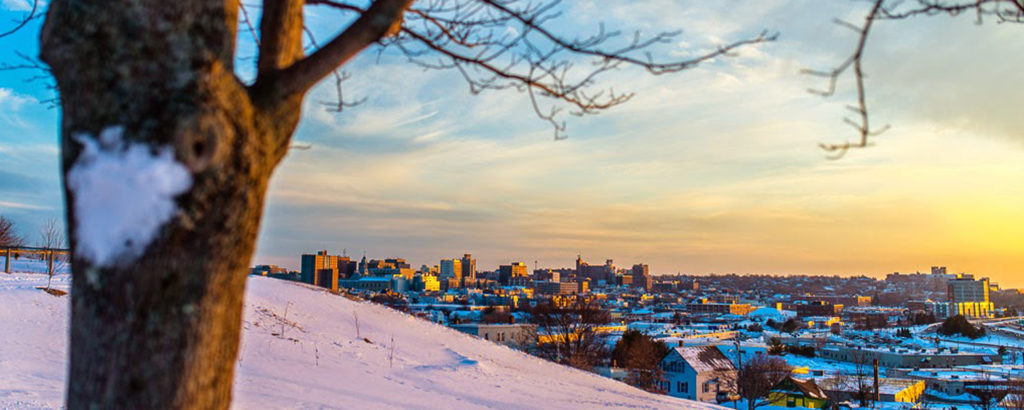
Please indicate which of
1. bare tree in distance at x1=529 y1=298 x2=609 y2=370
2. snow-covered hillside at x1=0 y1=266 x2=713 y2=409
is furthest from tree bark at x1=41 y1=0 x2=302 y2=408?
bare tree in distance at x1=529 y1=298 x2=609 y2=370

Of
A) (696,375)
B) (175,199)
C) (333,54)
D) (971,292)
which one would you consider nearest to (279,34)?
(333,54)

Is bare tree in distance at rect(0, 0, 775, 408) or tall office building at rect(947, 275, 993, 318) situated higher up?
bare tree in distance at rect(0, 0, 775, 408)

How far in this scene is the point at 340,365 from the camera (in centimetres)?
1055

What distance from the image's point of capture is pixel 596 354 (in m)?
36.9

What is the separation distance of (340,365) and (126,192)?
935 centimetres

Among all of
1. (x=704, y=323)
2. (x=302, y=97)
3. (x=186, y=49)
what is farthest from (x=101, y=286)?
(x=704, y=323)

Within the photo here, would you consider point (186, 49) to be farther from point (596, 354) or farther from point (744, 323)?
point (744, 323)

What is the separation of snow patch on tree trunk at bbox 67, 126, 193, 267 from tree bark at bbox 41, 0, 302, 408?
2 cm

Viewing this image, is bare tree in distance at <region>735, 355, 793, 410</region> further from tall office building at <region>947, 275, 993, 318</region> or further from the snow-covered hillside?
tall office building at <region>947, 275, 993, 318</region>

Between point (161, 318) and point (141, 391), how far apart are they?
174mm

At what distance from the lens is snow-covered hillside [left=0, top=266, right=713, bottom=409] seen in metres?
7.70

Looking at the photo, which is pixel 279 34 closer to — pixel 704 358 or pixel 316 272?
pixel 704 358

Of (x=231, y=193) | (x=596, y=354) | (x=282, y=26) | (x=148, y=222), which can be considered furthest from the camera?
(x=596, y=354)

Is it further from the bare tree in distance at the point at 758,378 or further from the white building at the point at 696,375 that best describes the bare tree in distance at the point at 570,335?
the bare tree in distance at the point at 758,378
